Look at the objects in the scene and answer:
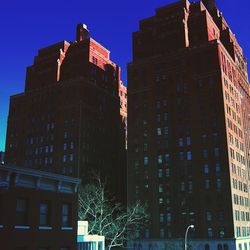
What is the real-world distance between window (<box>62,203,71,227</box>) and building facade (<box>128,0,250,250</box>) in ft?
Answer: 203

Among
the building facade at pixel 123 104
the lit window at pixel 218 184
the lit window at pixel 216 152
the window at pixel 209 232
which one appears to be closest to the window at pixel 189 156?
the lit window at pixel 216 152

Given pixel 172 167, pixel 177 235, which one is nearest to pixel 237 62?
pixel 172 167

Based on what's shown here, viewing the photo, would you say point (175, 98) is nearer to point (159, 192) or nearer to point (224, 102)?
point (224, 102)

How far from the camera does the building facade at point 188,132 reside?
9475cm

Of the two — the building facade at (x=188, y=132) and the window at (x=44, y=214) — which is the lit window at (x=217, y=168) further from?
the window at (x=44, y=214)

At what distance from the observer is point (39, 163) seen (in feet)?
417

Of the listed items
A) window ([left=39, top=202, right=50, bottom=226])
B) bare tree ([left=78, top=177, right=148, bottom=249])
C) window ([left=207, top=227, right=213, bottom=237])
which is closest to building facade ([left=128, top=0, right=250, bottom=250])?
window ([left=207, top=227, right=213, bottom=237])

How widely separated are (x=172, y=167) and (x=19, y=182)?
249 feet

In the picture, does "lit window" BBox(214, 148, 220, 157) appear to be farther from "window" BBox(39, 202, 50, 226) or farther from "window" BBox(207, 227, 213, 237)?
"window" BBox(39, 202, 50, 226)

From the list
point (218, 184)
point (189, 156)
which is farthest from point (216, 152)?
point (218, 184)

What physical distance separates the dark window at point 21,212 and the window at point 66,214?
4386mm

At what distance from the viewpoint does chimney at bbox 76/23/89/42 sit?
14788 cm

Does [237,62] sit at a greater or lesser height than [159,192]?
greater

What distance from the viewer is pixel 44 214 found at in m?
32.3
